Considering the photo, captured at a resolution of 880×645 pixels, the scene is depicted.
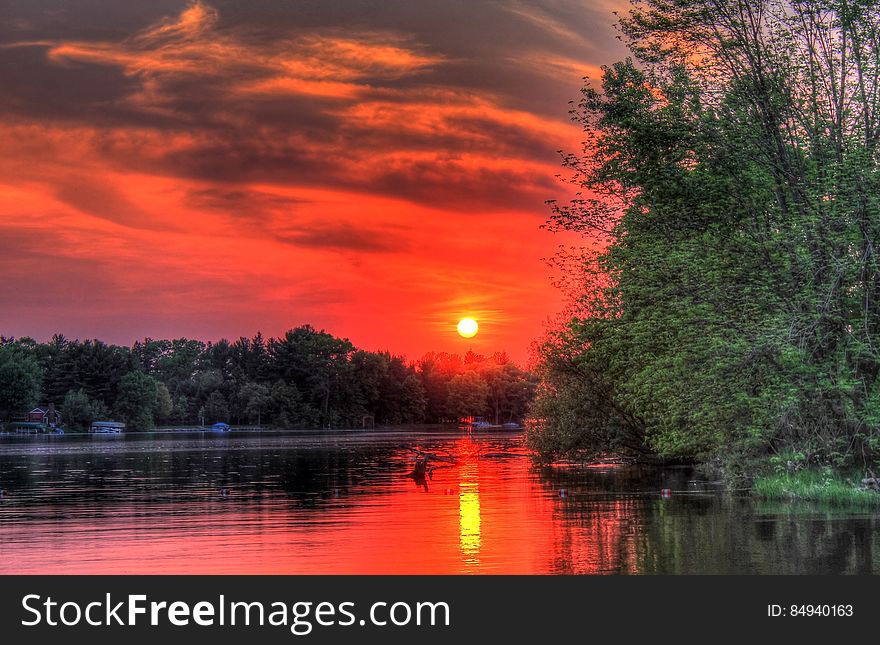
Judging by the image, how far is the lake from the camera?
22594mm

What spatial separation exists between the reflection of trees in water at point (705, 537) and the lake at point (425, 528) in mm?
52

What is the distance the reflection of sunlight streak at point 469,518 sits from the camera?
81.1 feet

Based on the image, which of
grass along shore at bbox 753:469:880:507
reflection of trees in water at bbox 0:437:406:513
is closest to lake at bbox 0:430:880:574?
reflection of trees in water at bbox 0:437:406:513

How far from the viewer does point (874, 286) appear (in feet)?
111

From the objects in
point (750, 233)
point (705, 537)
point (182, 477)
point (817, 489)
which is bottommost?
point (182, 477)

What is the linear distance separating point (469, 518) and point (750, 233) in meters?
14.9

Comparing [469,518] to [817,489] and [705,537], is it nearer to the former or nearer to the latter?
[705,537]

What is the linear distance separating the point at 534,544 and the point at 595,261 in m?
24.4

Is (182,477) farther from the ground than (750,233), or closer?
closer

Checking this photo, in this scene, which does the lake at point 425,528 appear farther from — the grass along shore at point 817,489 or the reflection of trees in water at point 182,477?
the grass along shore at point 817,489

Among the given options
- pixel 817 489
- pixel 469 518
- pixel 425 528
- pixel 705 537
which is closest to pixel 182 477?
pixel 469 518

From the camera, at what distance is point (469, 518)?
108ft

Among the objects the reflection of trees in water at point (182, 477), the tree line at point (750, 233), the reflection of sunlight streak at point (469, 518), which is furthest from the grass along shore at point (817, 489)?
the reflection of trees in water at point (182, 477)
